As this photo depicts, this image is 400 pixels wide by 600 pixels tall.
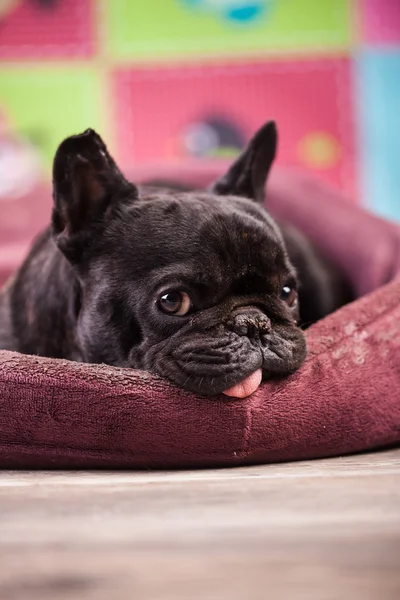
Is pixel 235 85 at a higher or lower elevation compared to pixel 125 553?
higher

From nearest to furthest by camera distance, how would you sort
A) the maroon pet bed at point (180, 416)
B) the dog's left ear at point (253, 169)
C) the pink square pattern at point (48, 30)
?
the maroon pet bed at point (180, 416) < the dog's left ear at point (253, 169) < the pink square pattern at point (48, 30)

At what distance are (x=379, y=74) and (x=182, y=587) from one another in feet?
15.2

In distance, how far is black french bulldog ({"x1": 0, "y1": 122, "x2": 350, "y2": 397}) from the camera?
144cm

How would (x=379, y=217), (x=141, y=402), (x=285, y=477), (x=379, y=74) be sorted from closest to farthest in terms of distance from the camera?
(x=285, y=477) → (x=141, y=402) → (x=379, y=217) → (x=379, y=74)

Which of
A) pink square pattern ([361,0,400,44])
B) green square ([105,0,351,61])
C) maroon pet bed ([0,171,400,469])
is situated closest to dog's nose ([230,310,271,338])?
maroon pet bed ([0,171,400,469])

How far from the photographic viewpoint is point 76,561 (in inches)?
35.8

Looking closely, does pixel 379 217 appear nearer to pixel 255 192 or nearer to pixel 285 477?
pixel 255 192

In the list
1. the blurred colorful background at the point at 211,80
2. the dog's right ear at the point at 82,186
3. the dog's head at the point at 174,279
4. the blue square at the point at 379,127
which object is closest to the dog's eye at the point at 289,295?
the dog's head at the point at 174,279

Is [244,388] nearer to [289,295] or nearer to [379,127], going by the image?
[289,295]

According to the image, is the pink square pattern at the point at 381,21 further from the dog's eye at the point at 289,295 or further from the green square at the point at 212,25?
the dog's eye at the point at 289,295

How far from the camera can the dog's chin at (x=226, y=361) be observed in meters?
1.37

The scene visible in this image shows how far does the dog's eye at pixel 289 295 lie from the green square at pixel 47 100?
3424 millimetres

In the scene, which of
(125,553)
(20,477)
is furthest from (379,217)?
(125,553)

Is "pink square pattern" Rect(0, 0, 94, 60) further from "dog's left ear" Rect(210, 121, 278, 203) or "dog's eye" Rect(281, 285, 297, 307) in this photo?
"dog's eye" Rect(281, 285, 297, 307)
